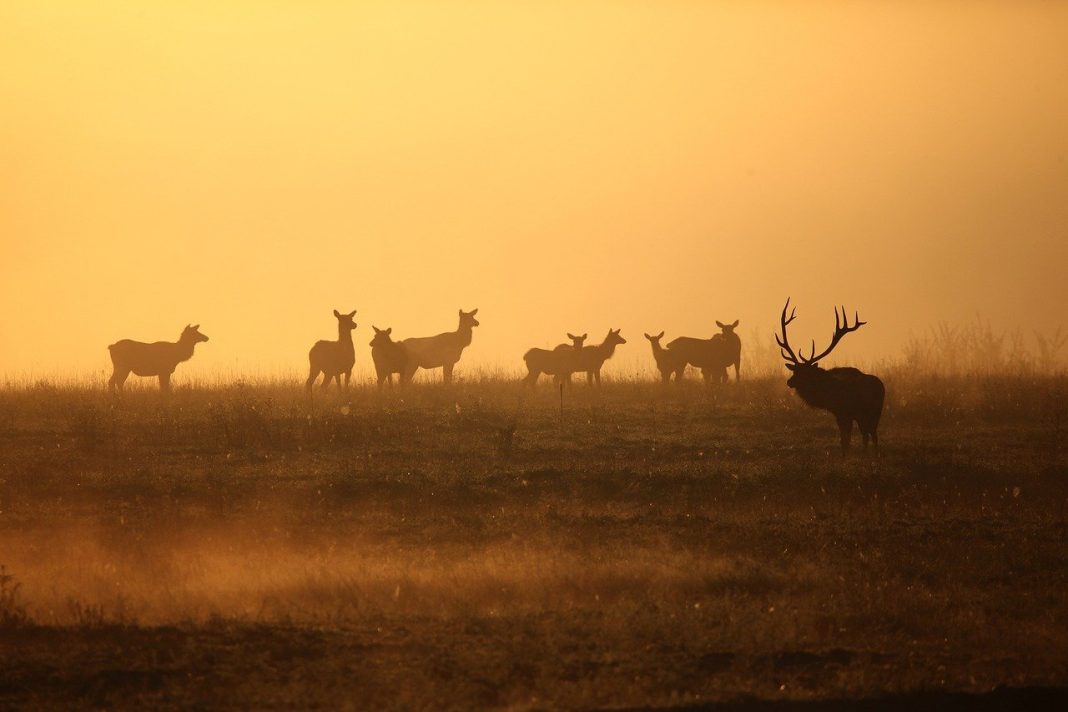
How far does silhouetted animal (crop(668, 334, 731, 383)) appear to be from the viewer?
32.3 metres

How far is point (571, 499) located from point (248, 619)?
23.2ft

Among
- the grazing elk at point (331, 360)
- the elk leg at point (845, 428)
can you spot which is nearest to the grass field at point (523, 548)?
the elk leg at point (845, 428)

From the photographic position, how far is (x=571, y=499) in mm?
17828

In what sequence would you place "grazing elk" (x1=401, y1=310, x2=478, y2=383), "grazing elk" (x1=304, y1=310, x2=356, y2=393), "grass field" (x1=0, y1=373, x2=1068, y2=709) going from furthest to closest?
1. "grazing elk" (x1=401, y1=310, x2=478, y2=383)
2. "grazing elk" (x1=304, y1=310, x2=356, y2=393)
3. "grass field" (x1=0, y1=373, x2=1068, y2=709)

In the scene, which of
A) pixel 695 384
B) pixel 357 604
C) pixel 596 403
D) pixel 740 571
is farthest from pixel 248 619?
pixel 695 384

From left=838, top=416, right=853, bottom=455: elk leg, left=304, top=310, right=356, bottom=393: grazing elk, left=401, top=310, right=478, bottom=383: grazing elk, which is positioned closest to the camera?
left=838, top=416, right=853, bottom=455: elk leg

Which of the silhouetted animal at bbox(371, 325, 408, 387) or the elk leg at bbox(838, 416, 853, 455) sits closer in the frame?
the elk leg at bbox(838, 416, 853, 455)

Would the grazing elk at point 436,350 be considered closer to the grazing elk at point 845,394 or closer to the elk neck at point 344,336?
the elk neck at point 344,336

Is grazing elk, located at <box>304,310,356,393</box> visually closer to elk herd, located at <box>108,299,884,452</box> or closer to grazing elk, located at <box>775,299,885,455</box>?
elk herd, located at <box>108,299,884,452</box>

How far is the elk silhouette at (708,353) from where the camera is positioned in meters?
32.3

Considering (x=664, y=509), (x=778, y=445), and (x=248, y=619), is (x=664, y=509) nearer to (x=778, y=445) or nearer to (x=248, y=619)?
(x=778, y=445)

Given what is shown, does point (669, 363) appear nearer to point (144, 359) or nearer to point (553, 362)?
point (553, 362)

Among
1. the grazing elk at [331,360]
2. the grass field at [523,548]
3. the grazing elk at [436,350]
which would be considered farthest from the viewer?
the grazing elk at [436,350]

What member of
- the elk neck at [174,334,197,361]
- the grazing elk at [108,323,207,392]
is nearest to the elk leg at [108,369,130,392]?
the grazing elk at [108,323,207,392]
